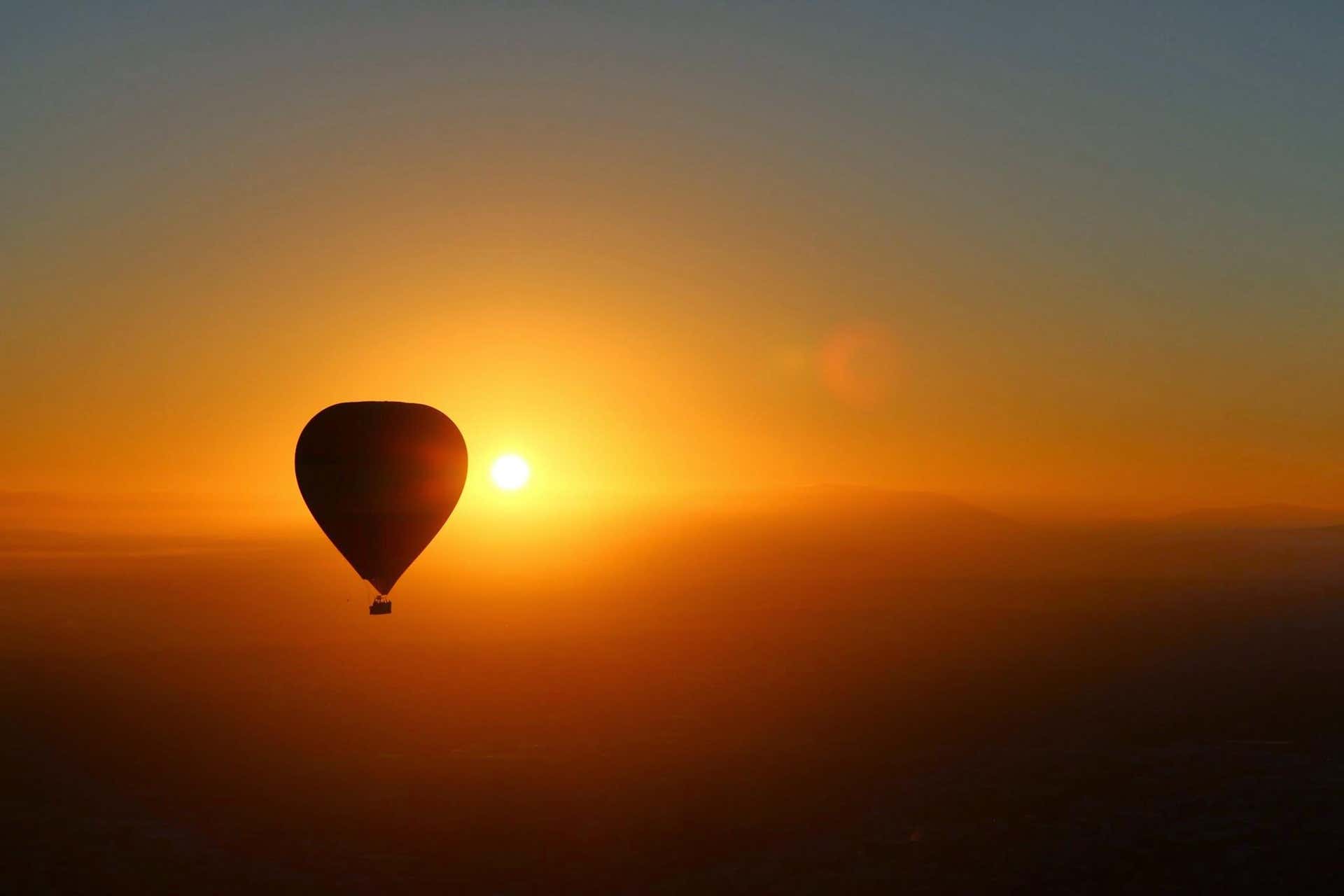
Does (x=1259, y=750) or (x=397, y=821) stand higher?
(x=397, y=821)

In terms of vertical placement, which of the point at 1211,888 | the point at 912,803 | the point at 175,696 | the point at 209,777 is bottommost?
the point at 1211,888

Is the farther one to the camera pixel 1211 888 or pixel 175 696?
pixel 175 696

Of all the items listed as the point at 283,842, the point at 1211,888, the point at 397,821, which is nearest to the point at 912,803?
the point at 1211,888

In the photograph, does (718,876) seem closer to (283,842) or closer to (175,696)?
(283,842)
